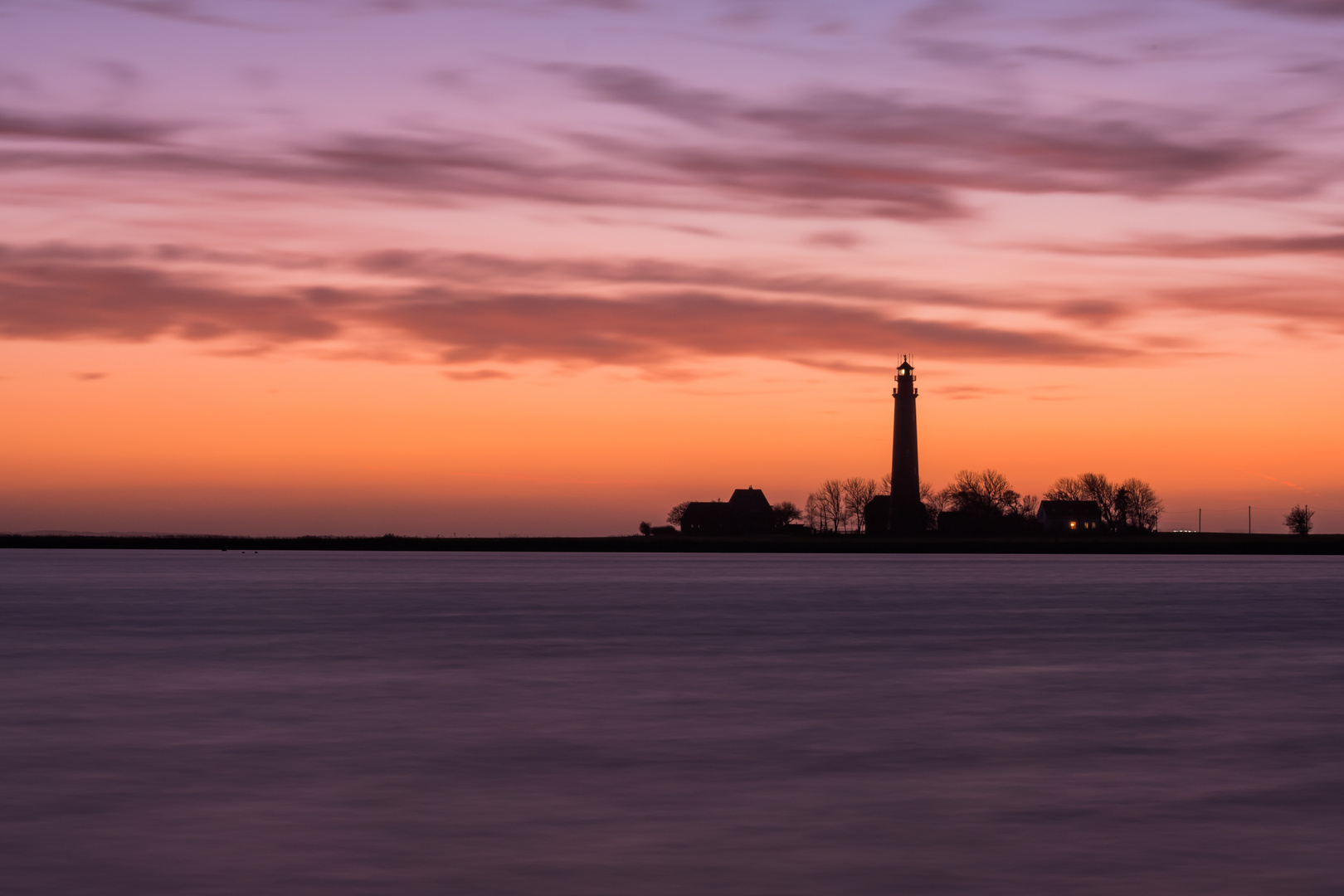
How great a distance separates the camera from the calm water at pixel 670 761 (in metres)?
11.3

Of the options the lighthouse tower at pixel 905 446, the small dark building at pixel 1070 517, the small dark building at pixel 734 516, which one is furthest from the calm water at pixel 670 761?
the small dark building at pixel 734 516

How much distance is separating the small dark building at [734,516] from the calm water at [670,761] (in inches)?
5808

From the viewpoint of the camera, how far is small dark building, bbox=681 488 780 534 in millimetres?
188125

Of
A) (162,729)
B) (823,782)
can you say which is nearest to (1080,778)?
(823,782)

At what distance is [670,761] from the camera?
55.5 feet

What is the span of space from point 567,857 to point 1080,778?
653 cm

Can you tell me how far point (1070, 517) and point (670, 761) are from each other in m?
163

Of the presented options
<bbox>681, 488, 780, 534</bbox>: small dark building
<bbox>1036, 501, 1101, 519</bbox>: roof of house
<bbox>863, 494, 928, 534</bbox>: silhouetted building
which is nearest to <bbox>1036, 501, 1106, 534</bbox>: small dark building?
<bbox>1036, 501, 1101, 519</bbox>: roof of house

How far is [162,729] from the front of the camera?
63.9ft

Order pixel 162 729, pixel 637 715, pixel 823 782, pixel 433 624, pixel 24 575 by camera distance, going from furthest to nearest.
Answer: pixel 24 575 < pixel 433 624 < pixel 637 715 < pixel 162 729 < pixel 823 782

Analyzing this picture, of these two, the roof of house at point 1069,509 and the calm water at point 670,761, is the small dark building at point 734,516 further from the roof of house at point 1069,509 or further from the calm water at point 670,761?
the calm water at point 670,761

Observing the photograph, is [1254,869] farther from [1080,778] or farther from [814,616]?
[814,616]

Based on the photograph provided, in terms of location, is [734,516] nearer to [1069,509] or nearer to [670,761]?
[1069,509]

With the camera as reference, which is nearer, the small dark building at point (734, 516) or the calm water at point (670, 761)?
the calm water at point (670, 761)
